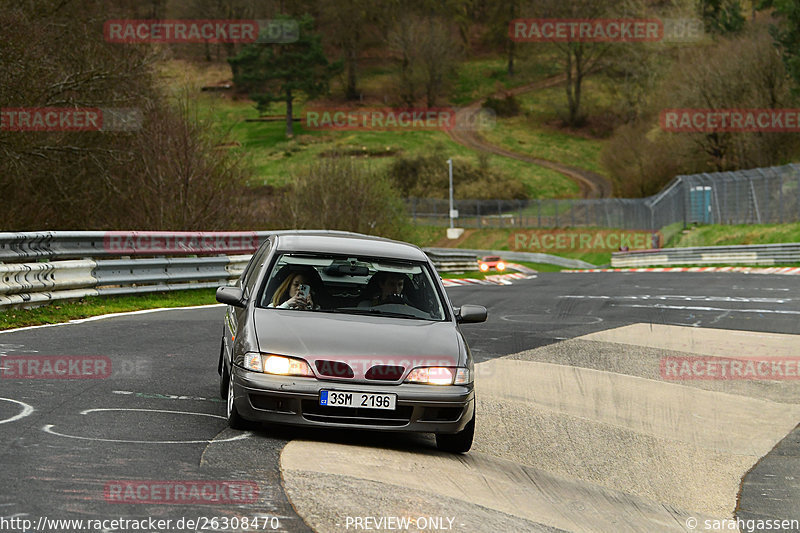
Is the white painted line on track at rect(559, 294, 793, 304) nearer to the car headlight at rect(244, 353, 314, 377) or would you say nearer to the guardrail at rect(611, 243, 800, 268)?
the guardrail at rect(611, 243, 800, 268)

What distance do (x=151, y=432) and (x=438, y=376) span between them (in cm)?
206

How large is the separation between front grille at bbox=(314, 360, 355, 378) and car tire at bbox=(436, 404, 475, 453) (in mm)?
1016

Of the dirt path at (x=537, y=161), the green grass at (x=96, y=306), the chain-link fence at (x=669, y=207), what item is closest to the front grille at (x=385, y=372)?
the green grass at (x=96, y=306)

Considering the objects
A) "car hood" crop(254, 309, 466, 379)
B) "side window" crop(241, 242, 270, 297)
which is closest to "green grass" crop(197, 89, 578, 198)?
"side window" crop(241, 242, 270, 297)

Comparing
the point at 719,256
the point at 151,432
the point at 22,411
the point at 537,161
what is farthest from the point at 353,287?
the point at 537,161

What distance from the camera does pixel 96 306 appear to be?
53.1 feet

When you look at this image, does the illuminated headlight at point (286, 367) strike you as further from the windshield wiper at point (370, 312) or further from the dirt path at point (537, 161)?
the dirt path at point (537, 161)

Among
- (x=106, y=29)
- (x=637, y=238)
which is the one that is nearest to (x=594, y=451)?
(x=106, y=29)

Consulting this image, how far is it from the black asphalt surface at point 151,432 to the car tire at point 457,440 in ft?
0.93

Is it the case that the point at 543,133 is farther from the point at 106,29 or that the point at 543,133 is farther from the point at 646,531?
the point at 646,531

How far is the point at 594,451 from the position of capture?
29.7 feet

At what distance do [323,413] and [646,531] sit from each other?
7.71 ft

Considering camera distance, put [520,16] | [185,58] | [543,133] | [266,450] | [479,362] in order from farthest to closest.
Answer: [520,16] < [185,58] < [543,133] < [479,362] < [266,450]

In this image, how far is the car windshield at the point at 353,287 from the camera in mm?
8273
